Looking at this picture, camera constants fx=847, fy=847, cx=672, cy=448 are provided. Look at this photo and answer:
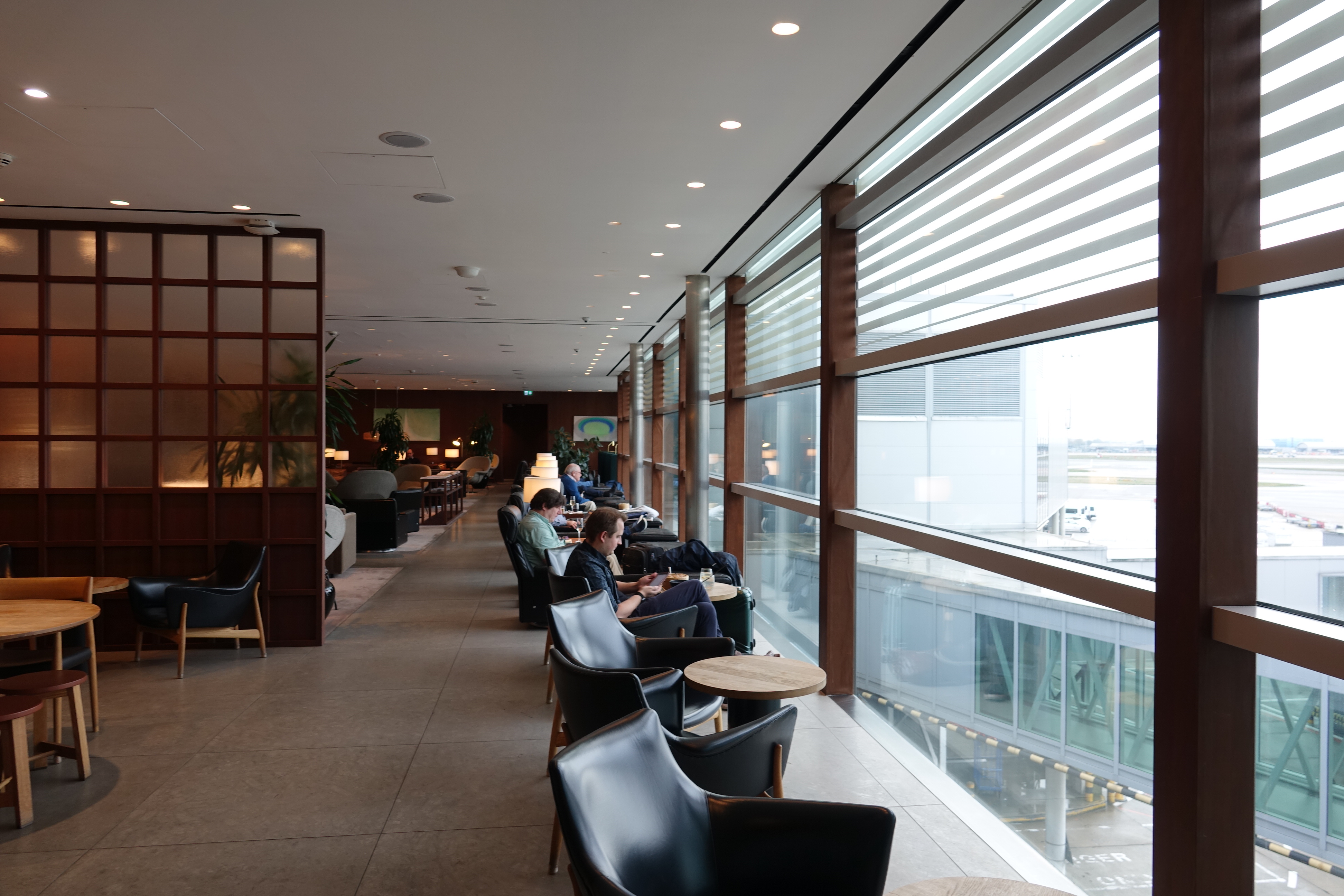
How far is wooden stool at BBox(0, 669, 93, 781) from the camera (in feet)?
11.7

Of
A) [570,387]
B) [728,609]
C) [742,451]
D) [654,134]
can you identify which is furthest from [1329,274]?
[570,387]

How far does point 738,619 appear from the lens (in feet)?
16.9

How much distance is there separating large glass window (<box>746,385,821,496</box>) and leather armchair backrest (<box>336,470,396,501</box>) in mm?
5659

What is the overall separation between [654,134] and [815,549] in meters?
3.35

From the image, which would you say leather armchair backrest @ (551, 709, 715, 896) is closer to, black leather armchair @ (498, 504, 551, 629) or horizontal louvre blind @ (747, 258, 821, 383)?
horizontal louvre blind @ (747, 258, 821, 383)

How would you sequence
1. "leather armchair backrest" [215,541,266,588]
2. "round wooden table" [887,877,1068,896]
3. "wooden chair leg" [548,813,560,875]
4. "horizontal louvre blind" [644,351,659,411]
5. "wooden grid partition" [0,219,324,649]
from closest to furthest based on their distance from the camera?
"round wooden table" [887,877,1068,896]
"wooden chair leg" [548,813,560,875]
"leather armchair backrest" [215,541,266,588]
"wooden grid partition" [0,219,324,649]
"horizontal louvre blind" [644,351,659,411]

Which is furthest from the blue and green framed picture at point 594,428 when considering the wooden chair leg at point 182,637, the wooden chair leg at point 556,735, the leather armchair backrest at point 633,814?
the leather armchair backrest at point 633,814

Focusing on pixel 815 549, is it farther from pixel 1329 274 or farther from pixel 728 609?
pixel 1329 274

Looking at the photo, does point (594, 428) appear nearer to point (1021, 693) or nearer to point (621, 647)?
point (621, 647)

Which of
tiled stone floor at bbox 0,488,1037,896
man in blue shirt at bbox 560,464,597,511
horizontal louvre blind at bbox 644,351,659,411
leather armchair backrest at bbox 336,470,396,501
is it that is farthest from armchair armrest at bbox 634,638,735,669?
horizontal louvre blind at bbox 644,351,659,411

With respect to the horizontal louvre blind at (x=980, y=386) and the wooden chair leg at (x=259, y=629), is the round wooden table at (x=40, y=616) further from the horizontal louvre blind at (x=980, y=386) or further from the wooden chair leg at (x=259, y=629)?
the horizontal louvre blind at (x=980, y=386)

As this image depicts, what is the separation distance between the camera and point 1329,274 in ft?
6.43

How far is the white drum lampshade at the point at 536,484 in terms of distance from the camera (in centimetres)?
923

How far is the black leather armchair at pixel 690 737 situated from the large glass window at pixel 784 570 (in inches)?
139
